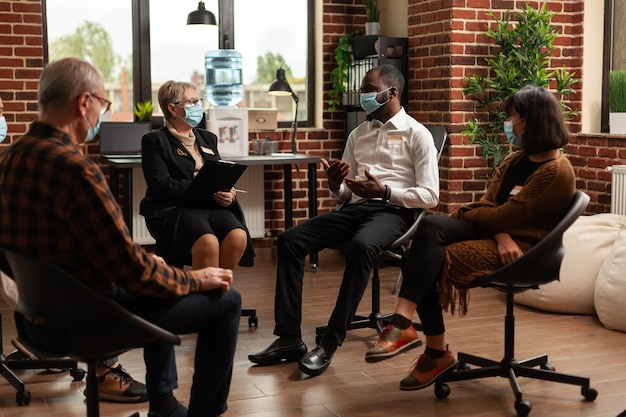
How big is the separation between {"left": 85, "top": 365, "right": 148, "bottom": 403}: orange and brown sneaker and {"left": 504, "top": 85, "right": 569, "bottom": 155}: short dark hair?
171 centimetres

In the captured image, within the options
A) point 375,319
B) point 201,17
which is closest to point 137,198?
point 201,17

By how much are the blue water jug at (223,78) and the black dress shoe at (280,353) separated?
2780 mm

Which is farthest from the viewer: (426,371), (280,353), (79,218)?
(280,353)

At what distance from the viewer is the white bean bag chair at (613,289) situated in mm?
4148

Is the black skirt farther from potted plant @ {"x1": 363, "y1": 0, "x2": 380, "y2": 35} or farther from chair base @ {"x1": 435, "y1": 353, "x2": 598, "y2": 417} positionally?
potted plant @ {"x1": 363, "y1": 0, "x2": 380, "y2": 35}

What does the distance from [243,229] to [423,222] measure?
1.06m

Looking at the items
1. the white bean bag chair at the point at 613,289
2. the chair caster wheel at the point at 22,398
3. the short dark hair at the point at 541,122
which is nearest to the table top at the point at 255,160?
the white bean bag chair at the point at 613,289

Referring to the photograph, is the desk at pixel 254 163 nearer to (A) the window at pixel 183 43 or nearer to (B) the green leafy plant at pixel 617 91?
(A) the window at pixel 183 43

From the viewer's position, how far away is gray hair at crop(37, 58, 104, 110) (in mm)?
2275

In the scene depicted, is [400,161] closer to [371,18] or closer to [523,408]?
[523,408]

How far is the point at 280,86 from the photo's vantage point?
6000 millimetres

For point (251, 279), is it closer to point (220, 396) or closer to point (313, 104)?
point (313, 104)

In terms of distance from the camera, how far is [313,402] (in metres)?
3.22

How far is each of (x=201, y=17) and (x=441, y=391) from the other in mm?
3586
